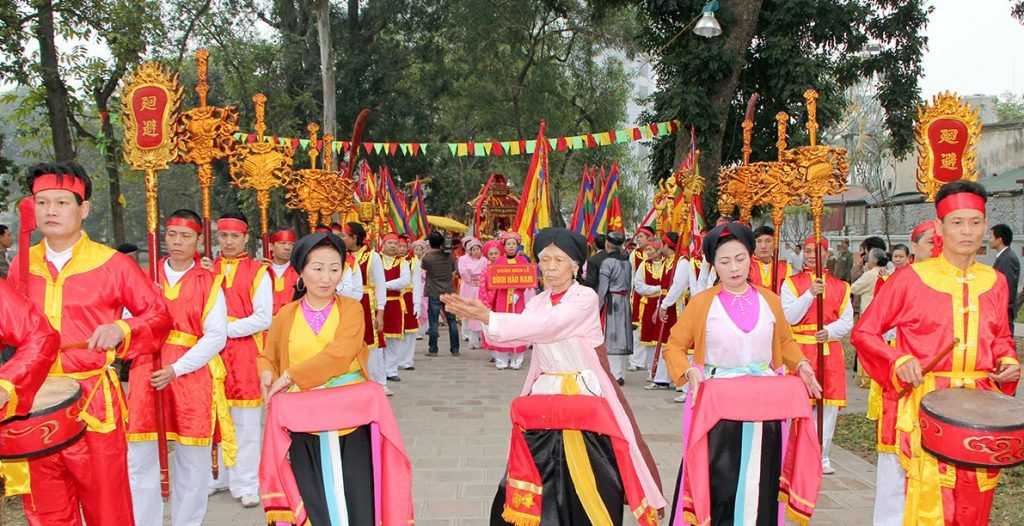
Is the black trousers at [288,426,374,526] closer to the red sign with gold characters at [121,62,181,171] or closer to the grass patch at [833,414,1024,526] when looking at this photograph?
the red sign with gold characters at [121,62,181,171]

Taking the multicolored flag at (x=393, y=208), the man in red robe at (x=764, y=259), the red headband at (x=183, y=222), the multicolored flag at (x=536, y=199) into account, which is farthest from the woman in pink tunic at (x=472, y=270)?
the red headband at (x=183, y=222)

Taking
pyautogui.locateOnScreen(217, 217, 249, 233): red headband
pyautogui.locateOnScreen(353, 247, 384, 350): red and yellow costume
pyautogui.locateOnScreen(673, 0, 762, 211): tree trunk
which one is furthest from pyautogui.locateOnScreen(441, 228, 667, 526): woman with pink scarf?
pyautogui.locateOnScreen(673, 0, 762, 211): tree trunk

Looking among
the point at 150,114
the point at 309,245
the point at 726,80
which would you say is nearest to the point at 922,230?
the point at 309,245

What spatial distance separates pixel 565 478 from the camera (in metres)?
4.05

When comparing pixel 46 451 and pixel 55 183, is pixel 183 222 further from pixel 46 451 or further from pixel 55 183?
pixel 46 451

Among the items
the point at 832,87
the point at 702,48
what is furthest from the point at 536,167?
the point at 832,87

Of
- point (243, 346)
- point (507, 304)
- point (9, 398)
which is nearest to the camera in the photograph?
point (9, 398)

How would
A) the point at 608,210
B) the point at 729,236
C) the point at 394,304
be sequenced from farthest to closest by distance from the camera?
the point at 608,210 < the point at 394,304 < the point at 729,236

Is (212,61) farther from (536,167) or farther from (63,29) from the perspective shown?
(536,167)

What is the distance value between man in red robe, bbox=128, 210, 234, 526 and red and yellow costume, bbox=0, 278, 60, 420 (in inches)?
52.9

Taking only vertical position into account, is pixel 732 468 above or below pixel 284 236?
below

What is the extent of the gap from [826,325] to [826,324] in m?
0.08

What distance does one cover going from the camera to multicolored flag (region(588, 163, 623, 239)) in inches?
623

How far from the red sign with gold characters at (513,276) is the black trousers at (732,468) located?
7.25 meters
